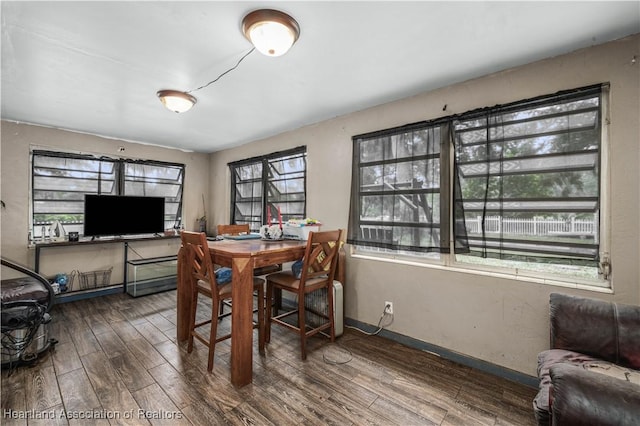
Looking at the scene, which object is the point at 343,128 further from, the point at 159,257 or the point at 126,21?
the point at 159,257

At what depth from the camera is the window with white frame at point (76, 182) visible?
3480 millimetres

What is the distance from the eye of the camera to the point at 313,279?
2.49m

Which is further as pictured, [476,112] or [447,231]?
[447,231]

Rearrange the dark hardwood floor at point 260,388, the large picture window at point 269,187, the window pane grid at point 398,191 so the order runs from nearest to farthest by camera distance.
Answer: the dark hardwood floor at point 260,388
the window pane grid at point 398,191
the large picture window at point 269,187

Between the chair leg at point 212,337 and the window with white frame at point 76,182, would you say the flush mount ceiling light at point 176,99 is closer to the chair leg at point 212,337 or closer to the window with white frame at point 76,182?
the chair leg at point 212,337

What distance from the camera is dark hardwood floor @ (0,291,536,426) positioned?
161 cm

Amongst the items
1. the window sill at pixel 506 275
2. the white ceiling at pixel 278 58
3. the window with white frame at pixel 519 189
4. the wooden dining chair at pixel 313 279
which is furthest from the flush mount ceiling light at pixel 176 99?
the window sill at pixel 506 275

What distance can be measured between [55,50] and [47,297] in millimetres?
2060

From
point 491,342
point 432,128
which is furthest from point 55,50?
point 491,342

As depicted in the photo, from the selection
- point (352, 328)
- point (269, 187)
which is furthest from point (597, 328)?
point (269, 187)

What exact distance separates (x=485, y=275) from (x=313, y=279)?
142 cm

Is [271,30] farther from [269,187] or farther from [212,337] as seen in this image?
[269,187]

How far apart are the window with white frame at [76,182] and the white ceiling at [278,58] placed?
34.1 inches

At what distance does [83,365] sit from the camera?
2.12 metres
